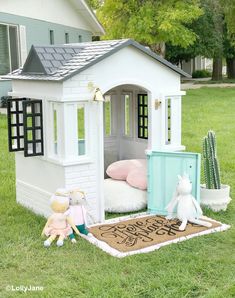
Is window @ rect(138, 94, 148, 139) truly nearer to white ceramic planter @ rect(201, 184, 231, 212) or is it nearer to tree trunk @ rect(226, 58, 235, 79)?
white ceramic planter @ rect(201, 184, 231, 212)

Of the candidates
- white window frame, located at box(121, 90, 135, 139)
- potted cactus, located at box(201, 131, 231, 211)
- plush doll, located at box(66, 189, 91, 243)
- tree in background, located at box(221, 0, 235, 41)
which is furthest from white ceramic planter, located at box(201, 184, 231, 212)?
tree in background, located at box(221, 0, 235, 41)

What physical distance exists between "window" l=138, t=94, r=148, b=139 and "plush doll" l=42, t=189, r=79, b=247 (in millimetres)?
1865

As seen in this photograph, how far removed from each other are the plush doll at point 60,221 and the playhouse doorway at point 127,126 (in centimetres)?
160

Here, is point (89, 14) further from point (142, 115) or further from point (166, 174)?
point (166, 174)

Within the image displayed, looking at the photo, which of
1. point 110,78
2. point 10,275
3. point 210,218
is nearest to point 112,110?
point 110,78

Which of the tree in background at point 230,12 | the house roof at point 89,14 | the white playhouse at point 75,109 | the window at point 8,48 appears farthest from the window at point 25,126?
the tree in background at point 230,12

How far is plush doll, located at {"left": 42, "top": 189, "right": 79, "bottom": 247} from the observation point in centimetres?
448

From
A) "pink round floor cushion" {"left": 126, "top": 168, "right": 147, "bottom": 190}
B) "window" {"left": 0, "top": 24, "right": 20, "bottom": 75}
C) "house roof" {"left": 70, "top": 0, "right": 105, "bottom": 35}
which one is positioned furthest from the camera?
"house roof" {"left": 70, "top": 0, "right": 105, "bottom": 35}

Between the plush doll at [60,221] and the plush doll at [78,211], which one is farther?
the plush doll at [78,211]

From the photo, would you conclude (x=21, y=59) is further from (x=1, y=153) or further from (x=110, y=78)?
(x=110, y=78)

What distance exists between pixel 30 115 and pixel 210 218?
2.16 metres

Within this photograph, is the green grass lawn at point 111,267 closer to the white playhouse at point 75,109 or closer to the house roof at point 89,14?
the white playhouse at point 75,109

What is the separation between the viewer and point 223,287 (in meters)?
3.59

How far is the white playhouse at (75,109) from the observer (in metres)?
4.75
